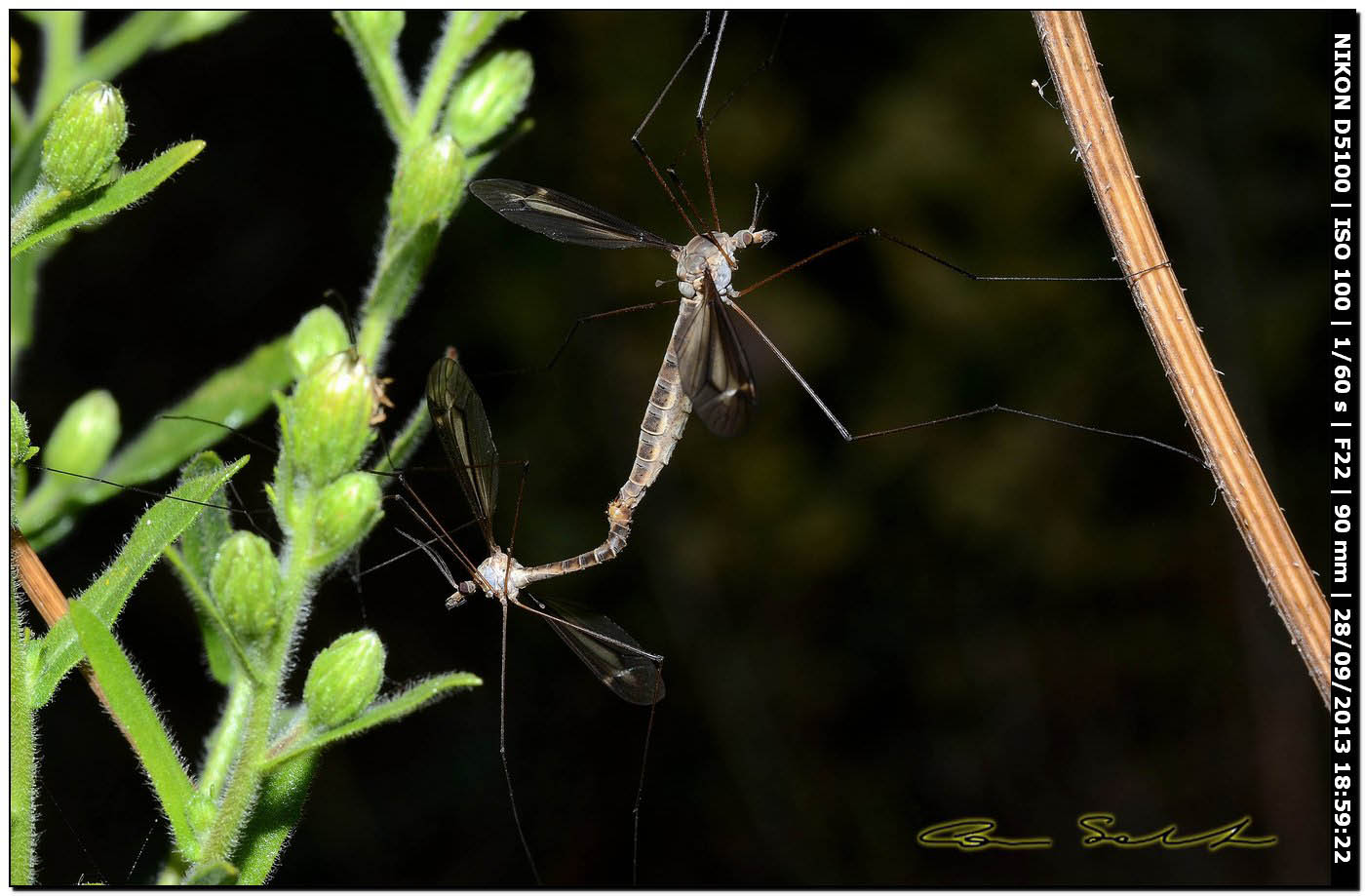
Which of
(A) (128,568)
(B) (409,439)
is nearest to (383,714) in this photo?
(A) (128,568)

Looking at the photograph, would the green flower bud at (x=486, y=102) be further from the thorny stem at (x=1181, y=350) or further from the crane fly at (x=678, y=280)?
the thorny stem at (x=1181, y=350)

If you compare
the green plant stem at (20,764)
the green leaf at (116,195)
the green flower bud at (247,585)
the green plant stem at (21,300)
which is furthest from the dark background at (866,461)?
the green plant stem at (20,764)

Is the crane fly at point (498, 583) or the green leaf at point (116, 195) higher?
the green leaf at point (116, 195)

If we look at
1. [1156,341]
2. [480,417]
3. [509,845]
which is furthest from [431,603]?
[1156,341]

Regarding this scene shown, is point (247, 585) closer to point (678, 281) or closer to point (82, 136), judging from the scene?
point (82, 136)

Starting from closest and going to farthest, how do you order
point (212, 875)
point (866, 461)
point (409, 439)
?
point (212, 875) → point (409, 439) → point (866, 461)
